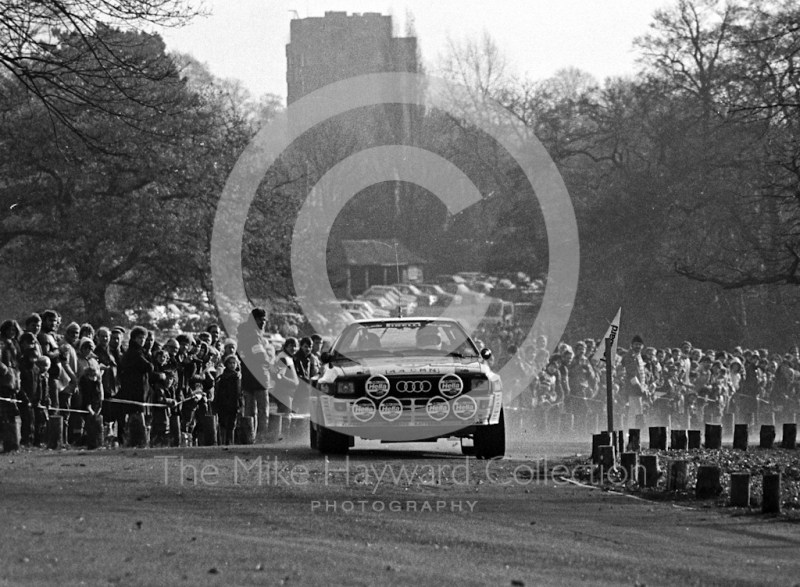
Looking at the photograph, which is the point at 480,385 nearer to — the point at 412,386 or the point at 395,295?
the point at 412,386

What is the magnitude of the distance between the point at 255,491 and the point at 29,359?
5880 mm

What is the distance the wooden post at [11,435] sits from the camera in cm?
1827

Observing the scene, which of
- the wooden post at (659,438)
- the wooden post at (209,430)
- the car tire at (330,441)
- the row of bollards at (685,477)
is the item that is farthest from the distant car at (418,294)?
the row of bollards at (685,477)

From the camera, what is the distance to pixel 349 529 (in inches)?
472

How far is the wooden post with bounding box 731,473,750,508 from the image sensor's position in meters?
14.8

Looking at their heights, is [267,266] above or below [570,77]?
below

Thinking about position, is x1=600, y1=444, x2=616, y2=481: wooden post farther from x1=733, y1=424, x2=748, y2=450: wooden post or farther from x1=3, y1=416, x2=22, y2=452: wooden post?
x1=3, y1=416, x2=22, y2=452: wooden post

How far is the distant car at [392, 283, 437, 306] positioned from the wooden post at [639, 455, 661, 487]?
80339mm

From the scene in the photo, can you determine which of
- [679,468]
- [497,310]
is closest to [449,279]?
[497,310]

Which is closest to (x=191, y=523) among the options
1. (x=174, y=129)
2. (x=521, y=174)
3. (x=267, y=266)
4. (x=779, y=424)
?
(x=779, y=424)

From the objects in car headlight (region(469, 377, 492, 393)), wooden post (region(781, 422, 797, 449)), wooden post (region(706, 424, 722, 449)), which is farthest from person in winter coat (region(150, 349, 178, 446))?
wooden post (region(781, 422, 797, 449))

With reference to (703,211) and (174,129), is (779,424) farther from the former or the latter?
(703,211)

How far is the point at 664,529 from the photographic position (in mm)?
12906

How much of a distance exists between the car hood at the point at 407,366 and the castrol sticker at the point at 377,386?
93 millimetres
